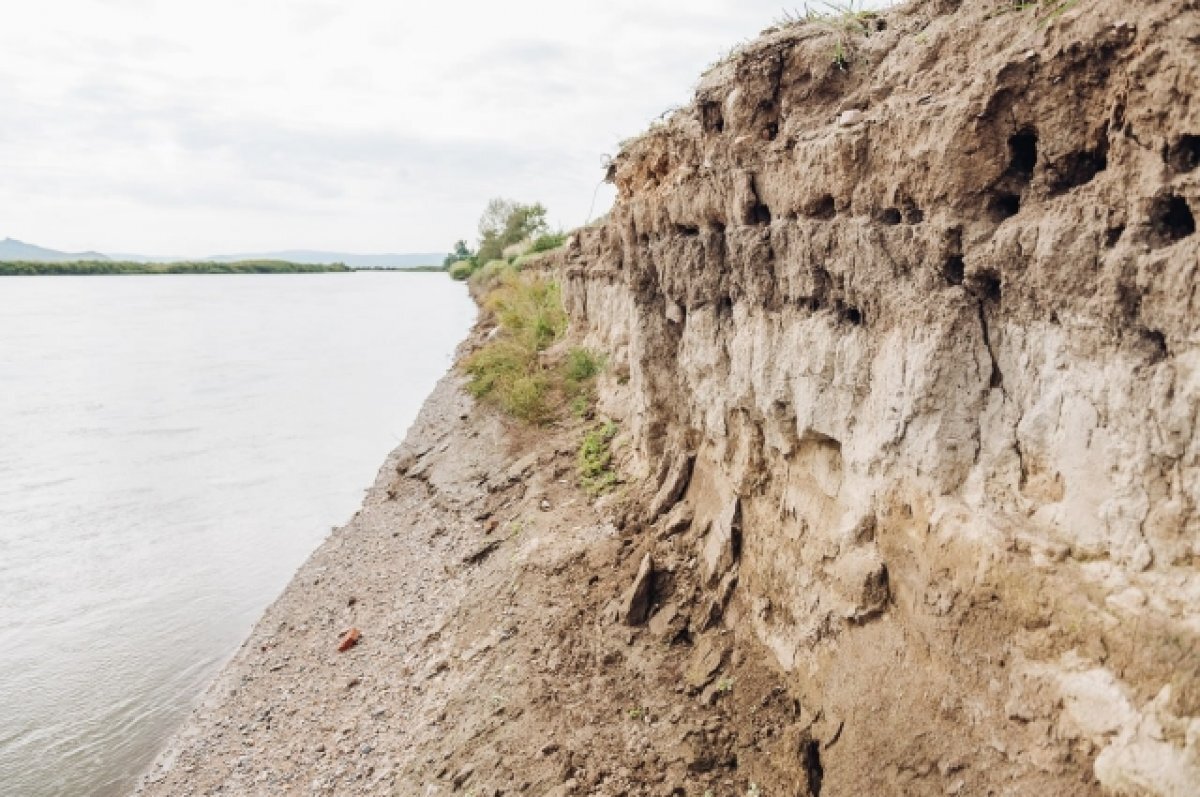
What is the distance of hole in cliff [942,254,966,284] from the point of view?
392 cm

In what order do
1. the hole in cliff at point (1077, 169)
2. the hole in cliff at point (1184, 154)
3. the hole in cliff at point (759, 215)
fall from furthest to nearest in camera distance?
the hole in cliff at point (759, 215)
the hole in cliff at point (1077, 169)
the hole in cliff at point (1184, 154)

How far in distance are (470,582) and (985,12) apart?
7574 mm

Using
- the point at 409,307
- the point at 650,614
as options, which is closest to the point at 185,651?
the point at 650,614

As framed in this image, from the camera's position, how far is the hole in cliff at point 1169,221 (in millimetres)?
2904

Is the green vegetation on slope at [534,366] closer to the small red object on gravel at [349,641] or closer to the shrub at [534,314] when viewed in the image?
the shrub at [534,314]

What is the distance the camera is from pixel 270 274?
160 metres

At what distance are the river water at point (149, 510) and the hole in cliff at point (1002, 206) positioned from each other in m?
9.78

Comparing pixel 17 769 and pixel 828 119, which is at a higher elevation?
pixel 828 119

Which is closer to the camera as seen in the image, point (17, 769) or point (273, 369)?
point (17, 769)

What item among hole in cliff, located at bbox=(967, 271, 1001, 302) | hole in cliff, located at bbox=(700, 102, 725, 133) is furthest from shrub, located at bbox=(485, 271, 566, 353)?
hole in cliff, located at bbox=(967, 271, 1001, 302)

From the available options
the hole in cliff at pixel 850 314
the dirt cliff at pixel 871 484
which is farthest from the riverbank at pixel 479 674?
the hole in cliff at pixel 850 314

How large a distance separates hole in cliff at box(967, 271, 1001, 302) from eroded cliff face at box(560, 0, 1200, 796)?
15mm

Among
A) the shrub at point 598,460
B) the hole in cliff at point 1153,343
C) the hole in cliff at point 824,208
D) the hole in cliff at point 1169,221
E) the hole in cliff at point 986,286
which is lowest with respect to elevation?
the shrub at point 598,460

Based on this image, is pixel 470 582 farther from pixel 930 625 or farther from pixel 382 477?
pixel 382 477
